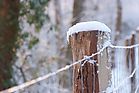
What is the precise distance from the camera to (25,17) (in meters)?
7.78

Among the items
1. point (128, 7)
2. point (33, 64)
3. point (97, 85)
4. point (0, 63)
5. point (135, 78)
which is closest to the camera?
point (97, 85)

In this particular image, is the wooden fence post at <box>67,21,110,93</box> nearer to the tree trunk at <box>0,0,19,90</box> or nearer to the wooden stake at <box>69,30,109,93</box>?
the wooden stake at <box>69,30,109,93</box>

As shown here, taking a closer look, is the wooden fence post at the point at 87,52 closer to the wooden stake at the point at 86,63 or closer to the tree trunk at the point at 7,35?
the wooden stake at the point at 86,63

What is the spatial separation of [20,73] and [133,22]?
1113 cm

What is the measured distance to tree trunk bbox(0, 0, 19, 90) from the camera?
7.29m

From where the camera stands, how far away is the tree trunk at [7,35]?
23.9 feet

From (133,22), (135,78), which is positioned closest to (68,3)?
(133,22)

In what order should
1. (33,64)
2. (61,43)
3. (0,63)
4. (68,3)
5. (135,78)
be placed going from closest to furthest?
(135,78), (0,63), (33,64), (61,43), (68,3)

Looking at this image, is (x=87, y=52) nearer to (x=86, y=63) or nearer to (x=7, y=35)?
(x=86, y=63)

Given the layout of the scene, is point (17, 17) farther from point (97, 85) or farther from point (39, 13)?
point (97, 85)

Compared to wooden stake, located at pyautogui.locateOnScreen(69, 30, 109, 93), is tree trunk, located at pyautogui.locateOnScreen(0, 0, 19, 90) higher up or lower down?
higher up

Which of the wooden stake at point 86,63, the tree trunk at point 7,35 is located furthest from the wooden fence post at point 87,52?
the tree trunk at point 7,35

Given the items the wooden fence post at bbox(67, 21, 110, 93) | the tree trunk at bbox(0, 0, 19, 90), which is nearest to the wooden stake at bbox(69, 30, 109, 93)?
the wooden fence post at bbox(67, 21, 110, 93)

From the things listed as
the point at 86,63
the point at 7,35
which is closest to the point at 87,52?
the point at 86,63
